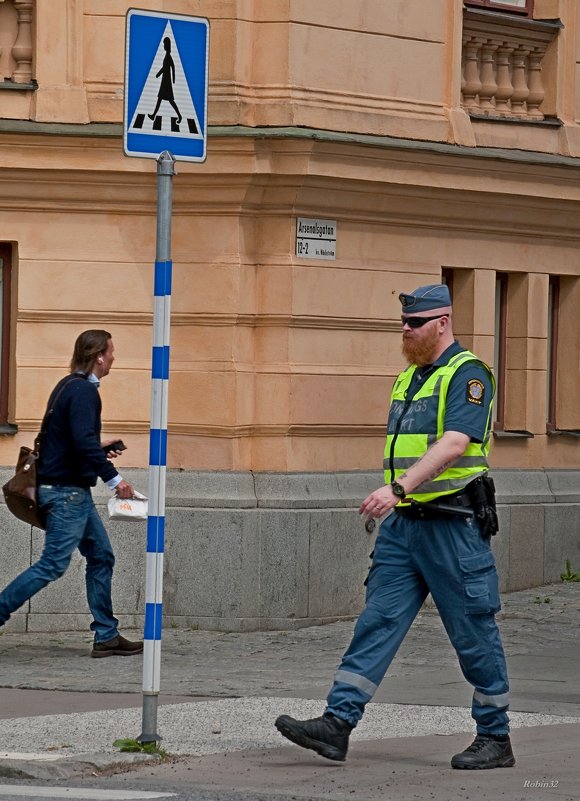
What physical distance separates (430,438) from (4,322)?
18.6ft

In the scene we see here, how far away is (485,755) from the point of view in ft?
24.0

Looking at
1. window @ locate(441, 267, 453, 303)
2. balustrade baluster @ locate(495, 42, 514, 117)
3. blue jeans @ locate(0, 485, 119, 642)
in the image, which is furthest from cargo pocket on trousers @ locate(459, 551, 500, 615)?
balustrade baluster @ locate(495, 42, 514, 117)

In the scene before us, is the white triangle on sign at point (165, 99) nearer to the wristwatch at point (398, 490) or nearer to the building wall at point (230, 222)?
the wristwatch at point (398, 490)

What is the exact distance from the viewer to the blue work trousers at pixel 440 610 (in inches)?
290

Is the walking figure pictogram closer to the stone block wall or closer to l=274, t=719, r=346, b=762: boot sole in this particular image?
l=274, t=719, r=346, b=762: boot sole

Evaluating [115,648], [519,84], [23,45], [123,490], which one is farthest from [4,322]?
[519,84]

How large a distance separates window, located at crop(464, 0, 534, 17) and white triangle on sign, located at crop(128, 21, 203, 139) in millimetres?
6435

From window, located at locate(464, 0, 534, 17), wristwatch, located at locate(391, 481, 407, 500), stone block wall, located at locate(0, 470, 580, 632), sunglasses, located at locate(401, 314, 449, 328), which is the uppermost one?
window, located at locate(464, 0, 534, 17)

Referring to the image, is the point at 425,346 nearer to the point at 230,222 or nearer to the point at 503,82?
the point at 230,222

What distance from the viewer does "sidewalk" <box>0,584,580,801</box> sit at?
716cm

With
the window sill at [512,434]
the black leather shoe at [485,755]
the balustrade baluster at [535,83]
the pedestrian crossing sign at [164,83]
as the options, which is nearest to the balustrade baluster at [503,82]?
the balustrade baluster at [535,83]

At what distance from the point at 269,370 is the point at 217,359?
0.36 meters

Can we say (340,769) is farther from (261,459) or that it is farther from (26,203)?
(26,203)

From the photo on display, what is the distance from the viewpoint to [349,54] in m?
12.5
